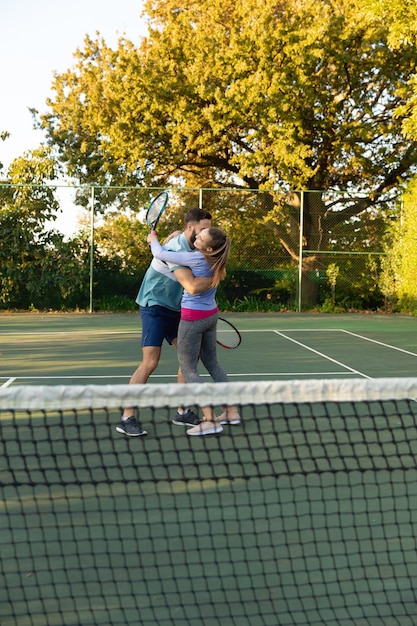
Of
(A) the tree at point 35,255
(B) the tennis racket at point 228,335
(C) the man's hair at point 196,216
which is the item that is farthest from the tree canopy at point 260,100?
(C) the man's hair at point 196,216

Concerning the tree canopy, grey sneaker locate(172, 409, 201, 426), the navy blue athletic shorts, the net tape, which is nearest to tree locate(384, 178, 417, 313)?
the tree canopy

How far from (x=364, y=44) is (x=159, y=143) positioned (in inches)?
212

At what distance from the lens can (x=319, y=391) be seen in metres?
3.33

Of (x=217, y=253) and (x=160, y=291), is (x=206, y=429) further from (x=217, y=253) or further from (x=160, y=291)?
(x=217, y=253)

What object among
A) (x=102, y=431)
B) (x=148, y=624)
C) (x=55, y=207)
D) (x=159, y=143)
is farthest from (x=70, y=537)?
(x=159, y=143)

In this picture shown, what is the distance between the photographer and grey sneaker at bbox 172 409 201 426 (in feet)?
20.6

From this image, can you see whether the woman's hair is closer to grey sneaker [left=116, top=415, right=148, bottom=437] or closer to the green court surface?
grey sneaker [left=116, top=415, right=148, bottom=437]

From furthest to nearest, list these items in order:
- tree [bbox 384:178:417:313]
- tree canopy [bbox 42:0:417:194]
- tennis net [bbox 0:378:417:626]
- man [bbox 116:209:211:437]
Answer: tree canopy [bbox 42:0:417:194], tree [bbox 384:178:417:313], man [bbox 116:209:211:437], tennis net [bbox 0:378:417:626]

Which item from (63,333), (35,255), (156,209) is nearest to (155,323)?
(156,209)

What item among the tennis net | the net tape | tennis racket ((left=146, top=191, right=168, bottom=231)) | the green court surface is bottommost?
the tennis net

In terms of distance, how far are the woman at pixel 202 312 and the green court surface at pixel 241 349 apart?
292 centimetres

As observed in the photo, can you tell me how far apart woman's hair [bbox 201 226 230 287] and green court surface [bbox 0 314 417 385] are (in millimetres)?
3425

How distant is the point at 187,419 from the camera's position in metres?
6.38

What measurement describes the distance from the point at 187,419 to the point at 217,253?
1418 mm
